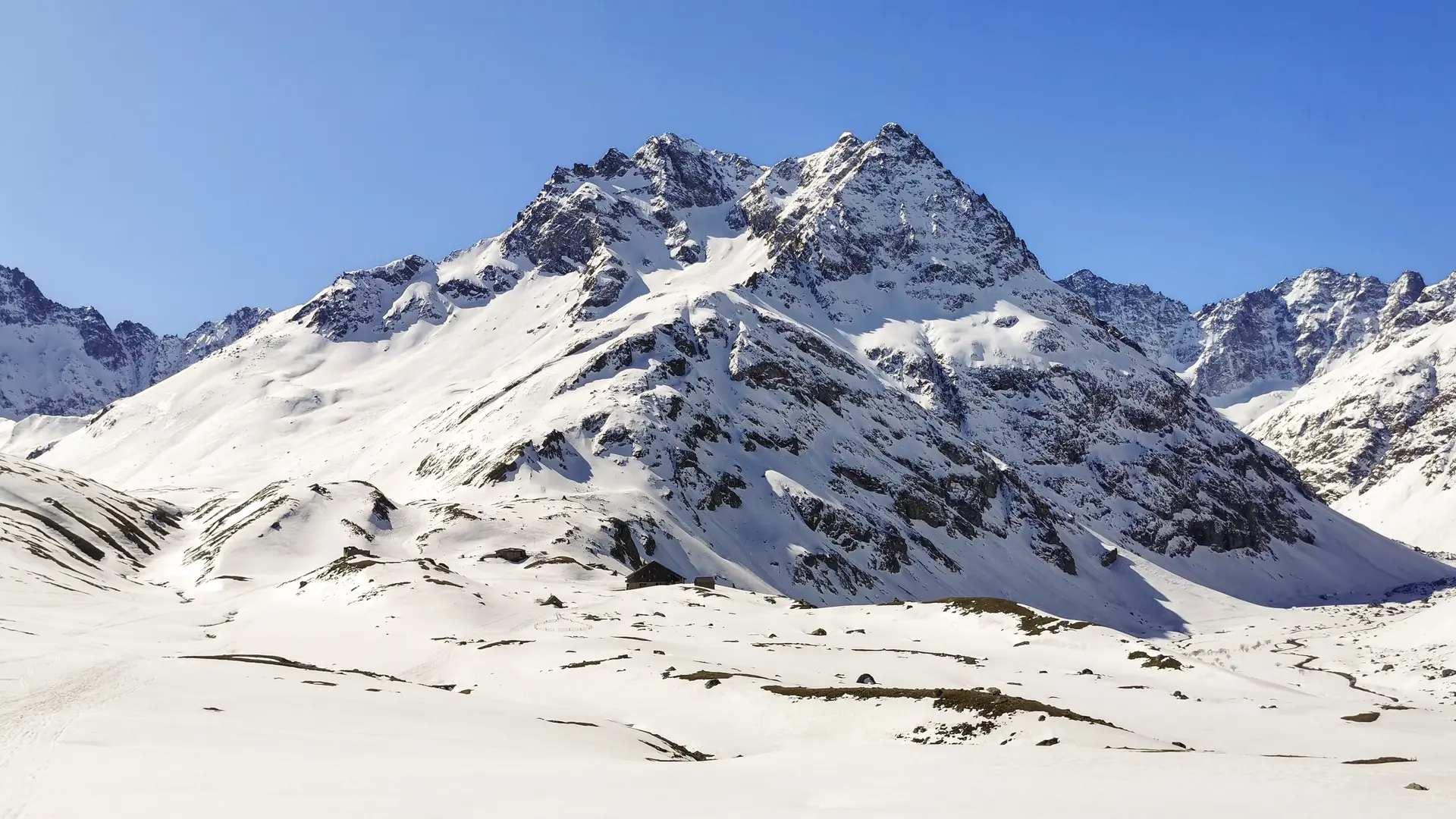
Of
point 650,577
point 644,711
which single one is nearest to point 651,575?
point 650,577

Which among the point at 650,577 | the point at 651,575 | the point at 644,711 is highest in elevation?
the point at 651,575

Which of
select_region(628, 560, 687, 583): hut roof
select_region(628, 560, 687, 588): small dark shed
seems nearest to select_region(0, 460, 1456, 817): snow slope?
select_region(628, 560, 687, 588): small dark shed

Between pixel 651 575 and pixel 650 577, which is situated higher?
pixel 651 575

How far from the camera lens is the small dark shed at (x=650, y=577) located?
85.1 m

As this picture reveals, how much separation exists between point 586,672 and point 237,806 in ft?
85.4

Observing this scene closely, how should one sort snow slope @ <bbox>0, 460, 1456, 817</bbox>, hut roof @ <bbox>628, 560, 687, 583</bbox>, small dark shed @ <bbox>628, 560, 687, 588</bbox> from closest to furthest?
snow slope @ <bbox>0, 460, 1456, 817</bbox> → small dark shed @ <bbox>628, 560, 687, 588</bbox> → hut roof @ <bbox>628, 560, 687, 583</bbox>

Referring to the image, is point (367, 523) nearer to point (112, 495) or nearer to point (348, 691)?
point (112, 495)

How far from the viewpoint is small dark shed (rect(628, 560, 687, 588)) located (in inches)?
3351

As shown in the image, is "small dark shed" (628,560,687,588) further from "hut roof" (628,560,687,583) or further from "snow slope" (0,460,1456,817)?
"snow slope" (0,460,1456,817)

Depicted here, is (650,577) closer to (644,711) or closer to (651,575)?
(651,575)

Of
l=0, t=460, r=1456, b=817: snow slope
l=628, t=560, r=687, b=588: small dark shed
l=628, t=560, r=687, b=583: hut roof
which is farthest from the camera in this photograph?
l=628, t=560, r=687, b=583: hut roof

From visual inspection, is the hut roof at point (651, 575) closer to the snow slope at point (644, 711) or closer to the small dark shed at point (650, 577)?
the small dark shed at point (650, 577)

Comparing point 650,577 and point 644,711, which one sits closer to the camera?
point 644,711

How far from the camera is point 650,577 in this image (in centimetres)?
8644
